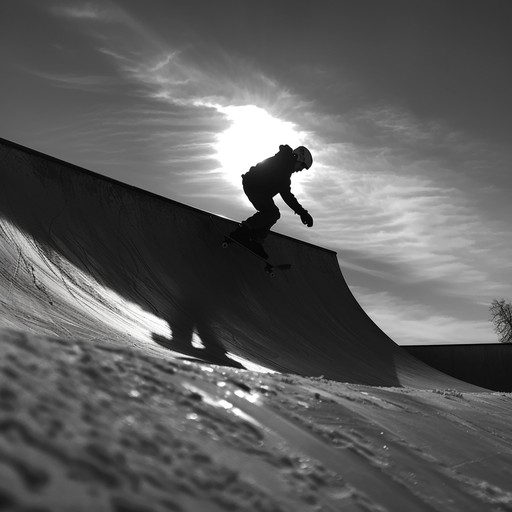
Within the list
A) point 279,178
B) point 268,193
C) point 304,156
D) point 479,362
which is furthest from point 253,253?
point 479,362

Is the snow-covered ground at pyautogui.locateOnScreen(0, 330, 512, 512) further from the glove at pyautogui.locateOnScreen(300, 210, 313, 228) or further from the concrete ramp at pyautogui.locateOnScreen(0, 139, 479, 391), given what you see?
the glove at pyautogui.locateOnScreen(300, 210, 313, 228)

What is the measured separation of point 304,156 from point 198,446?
8.34m

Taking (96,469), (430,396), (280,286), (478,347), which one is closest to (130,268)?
(280,286)

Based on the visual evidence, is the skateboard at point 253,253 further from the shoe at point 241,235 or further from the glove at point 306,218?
the glove at point 306,218

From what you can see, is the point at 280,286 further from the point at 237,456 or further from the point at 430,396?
the point at 237,456

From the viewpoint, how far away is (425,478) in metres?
1.60

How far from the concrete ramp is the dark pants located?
661 mm

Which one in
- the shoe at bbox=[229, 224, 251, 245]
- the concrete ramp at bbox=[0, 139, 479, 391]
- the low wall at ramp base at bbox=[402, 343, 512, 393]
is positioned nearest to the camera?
the concrete ramp at bbox=[0, 139, 479, 391]

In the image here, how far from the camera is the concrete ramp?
461 cm

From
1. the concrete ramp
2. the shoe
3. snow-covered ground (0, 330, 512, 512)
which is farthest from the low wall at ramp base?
snow-covered ground (0, 330, 512, 512)

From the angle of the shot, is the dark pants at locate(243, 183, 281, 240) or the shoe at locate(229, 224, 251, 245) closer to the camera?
the dark pants at locate(243, 183, 281, 240)

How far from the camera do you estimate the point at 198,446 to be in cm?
115

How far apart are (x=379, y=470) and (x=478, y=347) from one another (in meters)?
15.2

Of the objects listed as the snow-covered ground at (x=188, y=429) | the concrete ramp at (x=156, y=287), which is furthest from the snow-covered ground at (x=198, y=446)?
the concrete ramp at (x=156, y=287)
